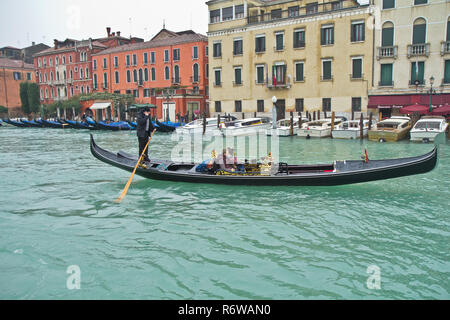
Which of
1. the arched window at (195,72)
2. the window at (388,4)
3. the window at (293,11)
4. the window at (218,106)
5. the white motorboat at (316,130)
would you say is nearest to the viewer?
the white motorboat at (316,130)

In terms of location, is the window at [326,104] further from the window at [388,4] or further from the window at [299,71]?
the window at [388,4]

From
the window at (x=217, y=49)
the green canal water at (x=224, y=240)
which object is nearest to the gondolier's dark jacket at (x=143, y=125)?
the green canal water at (x=224, y=240)

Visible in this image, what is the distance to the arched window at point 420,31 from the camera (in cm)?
2027

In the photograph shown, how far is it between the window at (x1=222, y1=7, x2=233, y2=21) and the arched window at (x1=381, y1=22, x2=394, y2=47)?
9.77 m

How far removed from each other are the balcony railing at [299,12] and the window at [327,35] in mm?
921

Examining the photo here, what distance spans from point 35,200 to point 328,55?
756 inches

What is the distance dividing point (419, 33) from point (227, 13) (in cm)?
1190

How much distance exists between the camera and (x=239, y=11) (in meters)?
25.8

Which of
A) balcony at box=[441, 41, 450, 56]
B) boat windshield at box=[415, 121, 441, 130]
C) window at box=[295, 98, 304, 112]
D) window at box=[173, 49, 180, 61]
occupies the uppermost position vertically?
window at box=[173, 49, 180, 61]

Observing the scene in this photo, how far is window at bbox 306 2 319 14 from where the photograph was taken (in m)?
23.7

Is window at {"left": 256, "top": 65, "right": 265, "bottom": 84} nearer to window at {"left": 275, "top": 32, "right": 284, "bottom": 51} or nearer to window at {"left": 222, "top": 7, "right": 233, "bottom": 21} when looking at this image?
window at {"left": 275, "top": 32, "right": 284, "bottom": 51}

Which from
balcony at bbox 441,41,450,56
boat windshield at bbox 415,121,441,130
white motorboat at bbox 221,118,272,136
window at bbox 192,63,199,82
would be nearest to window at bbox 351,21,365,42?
balcony at bbox 441,41,450,56

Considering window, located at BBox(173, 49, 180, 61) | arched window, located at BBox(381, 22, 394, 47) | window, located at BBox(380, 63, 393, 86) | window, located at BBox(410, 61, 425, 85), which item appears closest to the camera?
window, located at BBox(410, 61, 425, 85)
